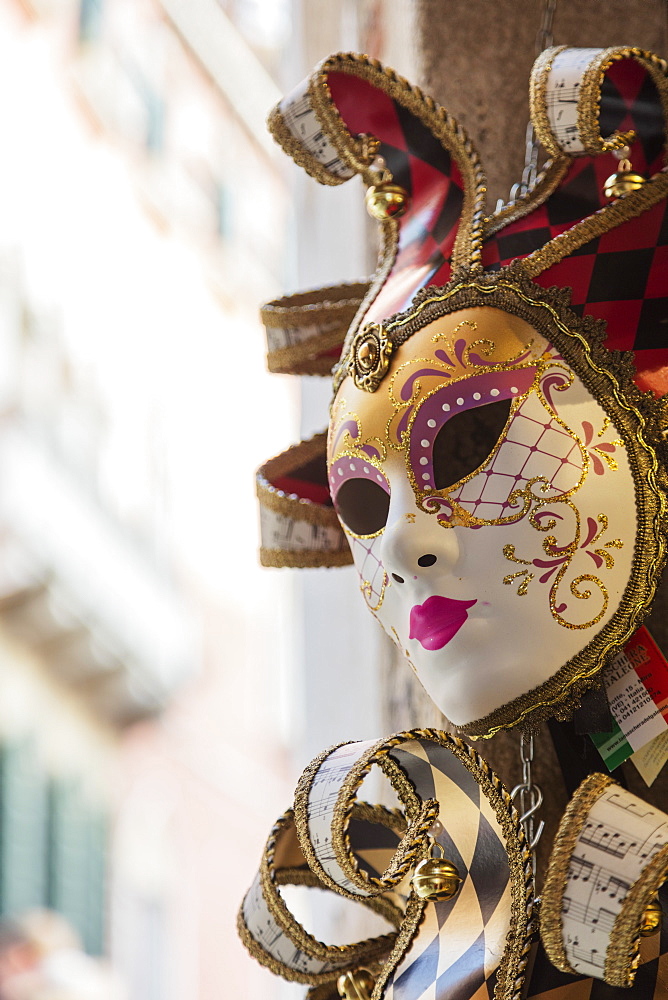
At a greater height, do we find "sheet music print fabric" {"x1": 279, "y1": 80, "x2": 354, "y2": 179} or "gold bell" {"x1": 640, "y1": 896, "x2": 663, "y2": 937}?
"sheet music print fabric" {"x1": 279, "y1": 80, "x2": 354, "y2": 179}

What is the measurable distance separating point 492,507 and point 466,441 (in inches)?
1.5

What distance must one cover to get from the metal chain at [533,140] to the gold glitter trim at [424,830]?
0.35 meters

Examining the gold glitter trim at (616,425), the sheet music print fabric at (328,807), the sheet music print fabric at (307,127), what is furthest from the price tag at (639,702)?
the sheet music print fabric at (307,127)

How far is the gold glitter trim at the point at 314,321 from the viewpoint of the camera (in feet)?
2.44

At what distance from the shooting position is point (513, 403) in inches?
21.8

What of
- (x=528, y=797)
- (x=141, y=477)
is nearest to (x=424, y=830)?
(x=528, y=797)

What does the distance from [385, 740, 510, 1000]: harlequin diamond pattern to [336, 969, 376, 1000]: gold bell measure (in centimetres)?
4

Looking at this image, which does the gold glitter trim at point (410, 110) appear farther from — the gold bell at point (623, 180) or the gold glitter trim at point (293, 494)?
the gold glitter trim at point (293, 494)

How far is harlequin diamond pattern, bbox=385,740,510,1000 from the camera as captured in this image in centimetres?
55

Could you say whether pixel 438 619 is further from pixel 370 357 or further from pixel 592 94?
pixel 592 94

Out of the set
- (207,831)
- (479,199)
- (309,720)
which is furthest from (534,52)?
(207,831)

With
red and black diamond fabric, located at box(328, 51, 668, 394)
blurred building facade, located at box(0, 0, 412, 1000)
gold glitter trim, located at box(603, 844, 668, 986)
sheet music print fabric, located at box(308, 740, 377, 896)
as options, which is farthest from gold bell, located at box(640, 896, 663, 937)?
blurred building facade, located at box(0, 0, 412, 1000)

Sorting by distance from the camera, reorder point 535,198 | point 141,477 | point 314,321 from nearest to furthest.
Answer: point 535,198 < point 314,321 < point 141,477

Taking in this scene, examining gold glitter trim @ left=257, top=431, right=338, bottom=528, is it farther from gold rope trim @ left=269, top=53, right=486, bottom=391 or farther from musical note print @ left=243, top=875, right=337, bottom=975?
musical note print @ left=243, top=875, right=337, bottom=975
